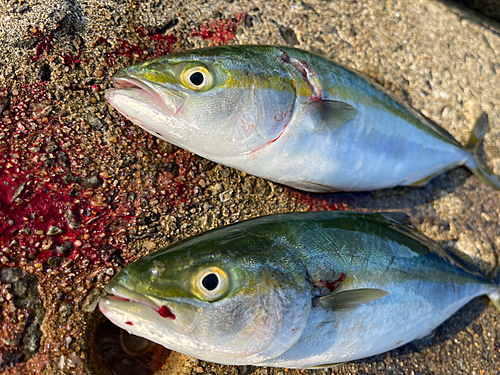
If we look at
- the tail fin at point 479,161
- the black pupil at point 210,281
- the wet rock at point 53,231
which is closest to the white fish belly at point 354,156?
the tail fin at point 479,161

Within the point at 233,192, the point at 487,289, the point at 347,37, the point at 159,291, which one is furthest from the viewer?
the point at 347,37

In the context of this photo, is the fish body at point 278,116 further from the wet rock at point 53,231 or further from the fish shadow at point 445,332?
the fish shadow at point 445,332

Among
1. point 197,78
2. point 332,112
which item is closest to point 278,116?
point 332,112

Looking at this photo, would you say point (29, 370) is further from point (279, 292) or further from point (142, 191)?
point (279, 292)

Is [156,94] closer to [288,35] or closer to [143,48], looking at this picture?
[143,48]

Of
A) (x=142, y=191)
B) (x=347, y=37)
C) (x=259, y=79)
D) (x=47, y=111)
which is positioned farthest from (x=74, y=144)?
(x=347, y=37)

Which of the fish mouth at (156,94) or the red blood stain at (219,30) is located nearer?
the fish mouth at (156,94)
